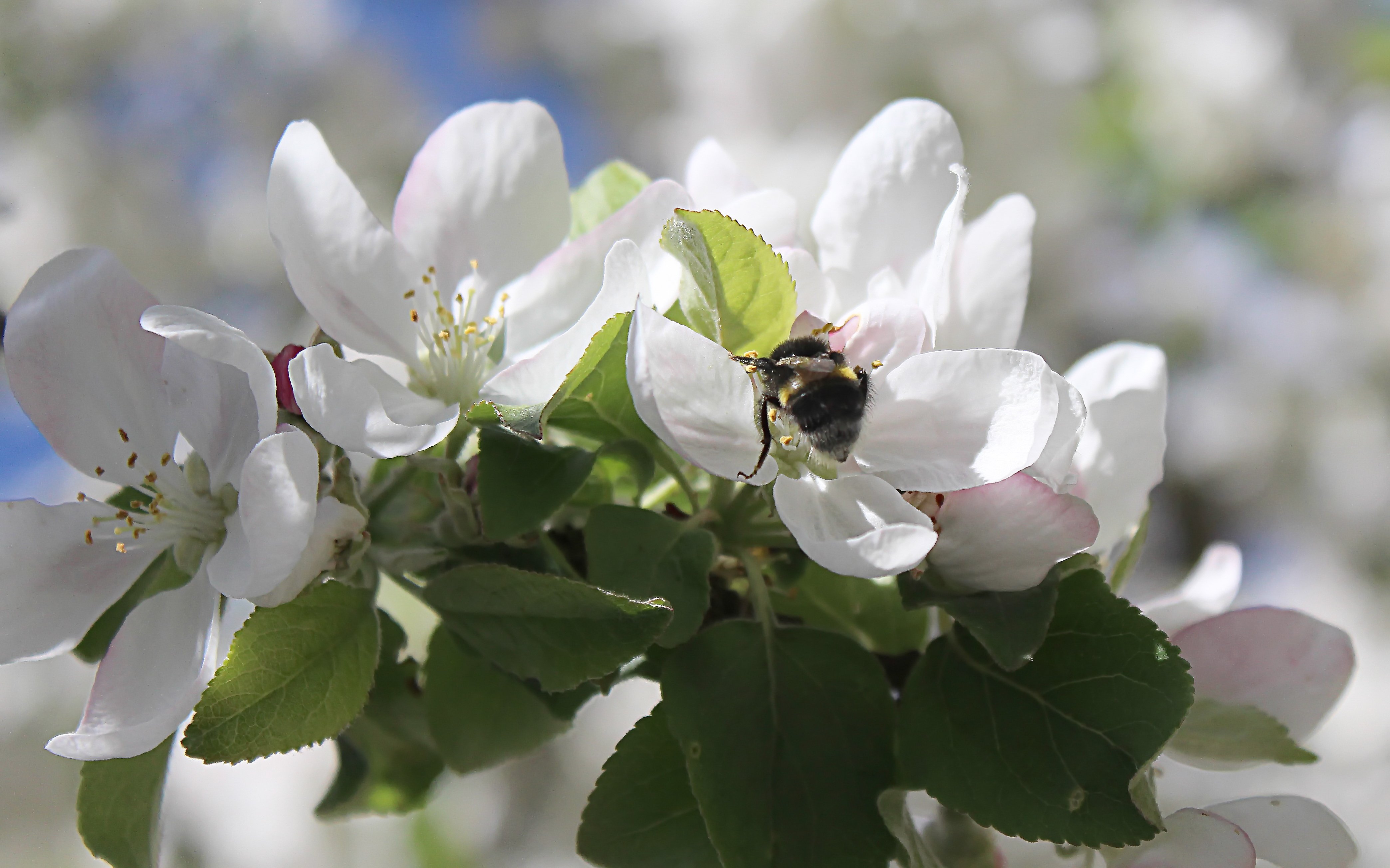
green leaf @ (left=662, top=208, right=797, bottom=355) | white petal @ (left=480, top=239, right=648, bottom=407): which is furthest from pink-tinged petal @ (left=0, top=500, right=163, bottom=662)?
green leaf @ (left=662, top=208, right=797, bottom=355)

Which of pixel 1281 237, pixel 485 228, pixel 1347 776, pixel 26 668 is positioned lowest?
pixel 1347 776

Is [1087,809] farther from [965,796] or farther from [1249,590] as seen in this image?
[1249,590]

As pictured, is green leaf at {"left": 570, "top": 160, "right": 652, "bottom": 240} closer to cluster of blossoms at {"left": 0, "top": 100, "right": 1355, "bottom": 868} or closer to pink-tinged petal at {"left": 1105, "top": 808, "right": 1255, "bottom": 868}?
cluster of blossoms at {"left": 0, "top": 100, "right": 1355, "bottom": 868}

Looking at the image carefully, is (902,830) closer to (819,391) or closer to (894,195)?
(819,391)

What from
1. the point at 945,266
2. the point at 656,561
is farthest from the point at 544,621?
the point at 945,266

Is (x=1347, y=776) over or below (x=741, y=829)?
below

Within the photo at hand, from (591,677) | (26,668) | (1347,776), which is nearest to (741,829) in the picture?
(591,677)

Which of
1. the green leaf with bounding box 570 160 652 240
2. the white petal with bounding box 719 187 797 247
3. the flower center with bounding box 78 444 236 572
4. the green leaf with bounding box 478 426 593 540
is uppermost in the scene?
the white petal with bounding box 719 187 797 247
